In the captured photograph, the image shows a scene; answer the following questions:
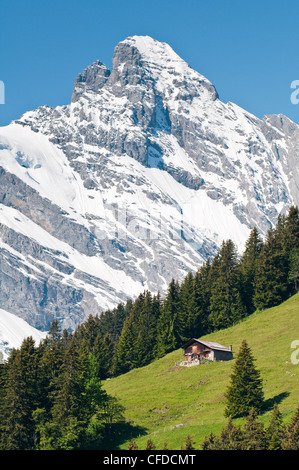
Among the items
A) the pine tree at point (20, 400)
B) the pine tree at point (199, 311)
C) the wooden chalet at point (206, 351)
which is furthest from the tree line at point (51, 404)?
the pine tree at point (199, 311)

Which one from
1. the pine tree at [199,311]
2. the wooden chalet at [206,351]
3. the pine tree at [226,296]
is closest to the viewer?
the wooden chalet at [206,351]

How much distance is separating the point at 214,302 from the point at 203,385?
29.3m

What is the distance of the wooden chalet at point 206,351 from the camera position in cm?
9106

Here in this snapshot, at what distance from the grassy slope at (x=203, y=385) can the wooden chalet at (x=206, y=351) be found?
5.78 feet

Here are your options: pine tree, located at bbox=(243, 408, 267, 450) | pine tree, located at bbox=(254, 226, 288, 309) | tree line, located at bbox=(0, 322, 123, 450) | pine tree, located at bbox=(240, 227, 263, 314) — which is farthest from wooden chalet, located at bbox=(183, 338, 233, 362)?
pine tree, located at bbox=(243, 408, 267, 450)

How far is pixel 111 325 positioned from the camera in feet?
491

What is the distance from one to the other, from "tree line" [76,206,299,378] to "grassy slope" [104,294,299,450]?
3.83 m

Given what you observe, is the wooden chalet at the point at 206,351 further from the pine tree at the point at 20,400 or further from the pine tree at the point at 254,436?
the pine tree at the point at 254,436

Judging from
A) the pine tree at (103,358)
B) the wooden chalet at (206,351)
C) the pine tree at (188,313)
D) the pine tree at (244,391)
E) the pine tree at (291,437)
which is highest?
the pine tree at (188,313)

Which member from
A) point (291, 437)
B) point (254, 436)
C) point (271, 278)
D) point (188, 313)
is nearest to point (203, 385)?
point (254, 436)

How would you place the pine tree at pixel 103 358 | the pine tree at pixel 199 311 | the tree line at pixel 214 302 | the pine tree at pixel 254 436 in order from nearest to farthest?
1. the pine tree at pixel 254 436
2. the tree line at pixel 214 302
3. the pine tree at pixel 199 311
4. the pine tree at pixel 103 358
